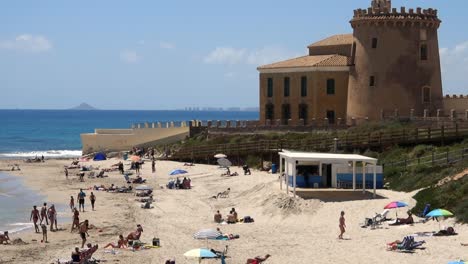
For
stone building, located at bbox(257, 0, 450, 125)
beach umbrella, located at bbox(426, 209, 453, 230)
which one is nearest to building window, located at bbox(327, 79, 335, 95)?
stone building, located at bbox(257, 0, 450, 125)

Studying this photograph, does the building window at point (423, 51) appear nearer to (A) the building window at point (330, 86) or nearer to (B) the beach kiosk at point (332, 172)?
(A) the building window at point (330, 86)

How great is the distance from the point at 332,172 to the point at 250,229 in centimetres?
553

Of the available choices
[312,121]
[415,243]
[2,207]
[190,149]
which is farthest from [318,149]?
[415,243]

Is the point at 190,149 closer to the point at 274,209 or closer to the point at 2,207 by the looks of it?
the point at 2,207

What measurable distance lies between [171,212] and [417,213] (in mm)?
11103

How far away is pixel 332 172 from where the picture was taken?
33.0 m

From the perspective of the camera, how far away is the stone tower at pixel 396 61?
166 feet

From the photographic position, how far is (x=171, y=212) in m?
34.7

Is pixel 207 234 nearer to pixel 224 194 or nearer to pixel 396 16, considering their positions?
pixel 224 194

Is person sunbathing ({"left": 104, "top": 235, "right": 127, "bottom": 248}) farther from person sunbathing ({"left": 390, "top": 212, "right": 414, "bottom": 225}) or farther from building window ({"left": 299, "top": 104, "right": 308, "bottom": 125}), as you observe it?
building window ({"left": 299, "top": 104, "right": 308, "bottom": 125})

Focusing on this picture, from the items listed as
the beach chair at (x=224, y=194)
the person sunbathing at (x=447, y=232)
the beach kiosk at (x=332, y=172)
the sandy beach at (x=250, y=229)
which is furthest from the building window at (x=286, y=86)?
the person sunbathing at (x=447, y=232)

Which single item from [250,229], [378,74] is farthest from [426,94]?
[250,229]

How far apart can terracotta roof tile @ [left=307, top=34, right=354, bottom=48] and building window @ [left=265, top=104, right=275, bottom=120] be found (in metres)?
5.70

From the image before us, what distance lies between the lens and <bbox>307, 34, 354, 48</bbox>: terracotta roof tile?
5653 centimetres
